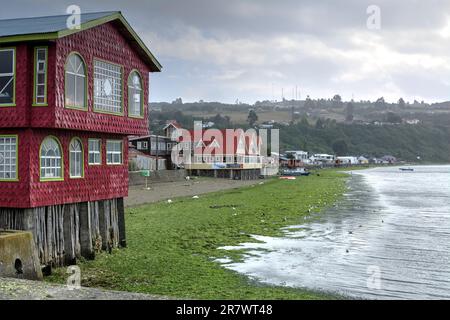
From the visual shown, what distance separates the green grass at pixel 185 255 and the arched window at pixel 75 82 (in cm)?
675

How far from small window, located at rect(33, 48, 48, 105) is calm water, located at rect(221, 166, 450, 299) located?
34.7ft

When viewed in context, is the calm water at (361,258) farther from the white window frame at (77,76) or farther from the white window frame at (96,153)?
the white window frame at (77,76)

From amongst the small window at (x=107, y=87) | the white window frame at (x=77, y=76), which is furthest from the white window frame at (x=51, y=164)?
the small window at (x=107, y=87)

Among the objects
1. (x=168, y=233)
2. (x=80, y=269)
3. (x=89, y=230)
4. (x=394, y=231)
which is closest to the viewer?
(x=80, y=269)

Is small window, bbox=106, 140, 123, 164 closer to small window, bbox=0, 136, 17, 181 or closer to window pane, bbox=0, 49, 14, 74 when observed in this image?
small window, bbox=0, 136, 17, 181

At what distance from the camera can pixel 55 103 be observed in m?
19.1

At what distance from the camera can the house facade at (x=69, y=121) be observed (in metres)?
19.2

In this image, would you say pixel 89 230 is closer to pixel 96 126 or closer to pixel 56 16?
pixel 96 126

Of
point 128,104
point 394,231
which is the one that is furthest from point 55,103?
point 394,231

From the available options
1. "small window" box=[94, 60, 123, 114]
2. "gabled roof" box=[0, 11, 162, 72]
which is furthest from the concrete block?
"gabled roof" box=[0, 11, 162, 72]

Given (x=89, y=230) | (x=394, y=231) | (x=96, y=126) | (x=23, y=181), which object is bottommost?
(x=394, y=231)

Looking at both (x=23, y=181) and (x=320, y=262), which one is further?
(x=320, y=262)

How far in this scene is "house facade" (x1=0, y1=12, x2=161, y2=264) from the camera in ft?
63.1
